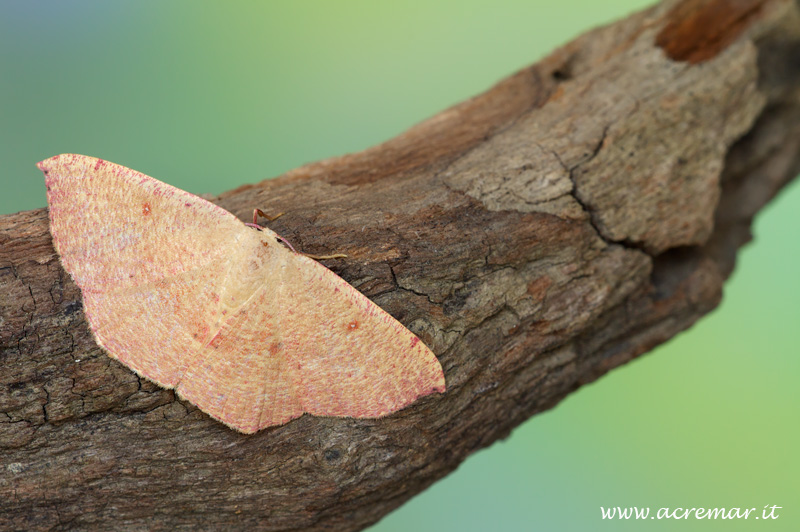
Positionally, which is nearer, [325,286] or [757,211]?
[325,286]

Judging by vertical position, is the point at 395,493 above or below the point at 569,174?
below

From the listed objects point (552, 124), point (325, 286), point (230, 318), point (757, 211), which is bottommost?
point (230, 318)

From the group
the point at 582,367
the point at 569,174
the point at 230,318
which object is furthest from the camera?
the point at 582,367

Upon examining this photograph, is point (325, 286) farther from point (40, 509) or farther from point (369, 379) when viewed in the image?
point (40, 509)

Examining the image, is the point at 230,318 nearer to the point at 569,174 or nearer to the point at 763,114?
the point at 569,174

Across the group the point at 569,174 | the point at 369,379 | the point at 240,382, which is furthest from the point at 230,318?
the point at 569,174

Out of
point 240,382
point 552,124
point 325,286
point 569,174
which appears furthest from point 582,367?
point 240,382

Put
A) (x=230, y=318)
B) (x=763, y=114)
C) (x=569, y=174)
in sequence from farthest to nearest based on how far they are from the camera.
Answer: (x=763, y=114), (x=569, y=174), (x=230, y=318)

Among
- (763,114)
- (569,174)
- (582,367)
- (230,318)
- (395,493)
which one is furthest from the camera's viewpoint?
(763,114)

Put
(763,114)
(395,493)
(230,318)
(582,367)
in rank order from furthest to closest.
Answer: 1. (763,114)
2. (582,367)
3. (395,493)
4. (230,318)
